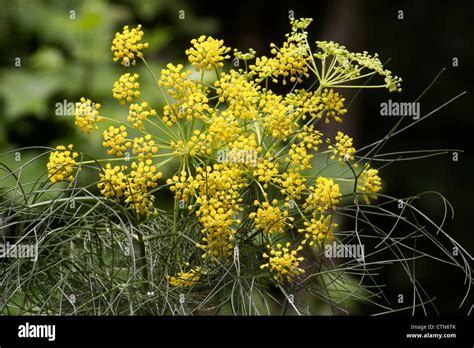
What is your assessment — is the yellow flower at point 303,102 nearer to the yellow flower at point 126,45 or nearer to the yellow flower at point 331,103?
the yellow flower at point 331,103

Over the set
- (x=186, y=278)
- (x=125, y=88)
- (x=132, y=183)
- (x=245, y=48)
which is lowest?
(x=186, y=278)

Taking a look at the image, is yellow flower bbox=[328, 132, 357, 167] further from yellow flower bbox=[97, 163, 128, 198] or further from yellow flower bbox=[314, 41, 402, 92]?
yellow flower bbox=[97, 163, 128, 198]

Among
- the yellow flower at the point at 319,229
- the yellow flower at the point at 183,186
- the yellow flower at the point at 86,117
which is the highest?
the yellow flower at the point at 86,117

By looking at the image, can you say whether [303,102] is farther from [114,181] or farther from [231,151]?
[114,181]

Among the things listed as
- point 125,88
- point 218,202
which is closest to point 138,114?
point 125,88

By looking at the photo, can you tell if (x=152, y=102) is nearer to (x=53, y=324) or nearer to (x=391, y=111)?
(x=391, y=111)

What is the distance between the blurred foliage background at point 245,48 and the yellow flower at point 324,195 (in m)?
Result: 1.02

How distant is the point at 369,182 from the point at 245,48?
1.56 m

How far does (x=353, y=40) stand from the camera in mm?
2453

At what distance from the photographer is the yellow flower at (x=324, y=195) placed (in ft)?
3.22

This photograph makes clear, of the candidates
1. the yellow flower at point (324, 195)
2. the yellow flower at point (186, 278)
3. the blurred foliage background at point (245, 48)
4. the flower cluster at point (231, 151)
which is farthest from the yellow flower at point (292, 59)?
the blurred foliage background at point (245, 48)

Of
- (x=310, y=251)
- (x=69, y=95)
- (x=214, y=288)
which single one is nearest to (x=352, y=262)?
(x=310, y=251)

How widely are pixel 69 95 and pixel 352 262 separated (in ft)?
3.95

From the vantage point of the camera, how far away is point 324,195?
99 centimetres
